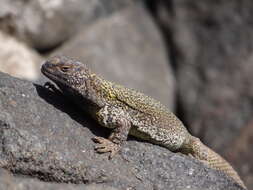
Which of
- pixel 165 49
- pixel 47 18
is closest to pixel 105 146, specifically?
pixel 47 18

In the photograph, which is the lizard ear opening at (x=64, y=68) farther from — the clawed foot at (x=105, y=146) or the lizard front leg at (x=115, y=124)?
the clawed foot at (x=105, y=146)

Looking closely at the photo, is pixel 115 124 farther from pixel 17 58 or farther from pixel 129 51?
pixel 129 51

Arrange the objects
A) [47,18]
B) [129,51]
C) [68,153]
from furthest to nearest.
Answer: [129,51]
[47,18]
[68,153]

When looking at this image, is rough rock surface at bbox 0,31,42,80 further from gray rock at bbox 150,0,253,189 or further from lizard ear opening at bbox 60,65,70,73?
lizard ear opening at bbox 60,65,70,73

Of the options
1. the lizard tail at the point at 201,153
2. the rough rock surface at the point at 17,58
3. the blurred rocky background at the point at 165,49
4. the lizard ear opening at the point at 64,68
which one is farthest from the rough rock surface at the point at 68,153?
the rough rock surface at the point at 17,58

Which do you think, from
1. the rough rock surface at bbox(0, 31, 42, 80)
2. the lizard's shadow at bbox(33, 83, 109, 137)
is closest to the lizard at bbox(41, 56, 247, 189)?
the lizard's shadow at bbox(33, 83, 109, 137)

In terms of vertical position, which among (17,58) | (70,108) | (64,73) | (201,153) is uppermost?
(64,73)
